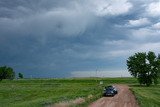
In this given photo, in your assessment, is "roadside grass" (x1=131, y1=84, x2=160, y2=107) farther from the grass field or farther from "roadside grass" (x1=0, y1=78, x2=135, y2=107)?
"roadside grass" (x1=0, y1=78, x2=135, y2=107)

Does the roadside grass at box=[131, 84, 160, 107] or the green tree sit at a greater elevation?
the green tree

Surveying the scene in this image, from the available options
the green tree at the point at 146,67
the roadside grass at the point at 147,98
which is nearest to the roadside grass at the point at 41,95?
the roadside grass at the point at 147,98

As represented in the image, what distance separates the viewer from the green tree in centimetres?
14462

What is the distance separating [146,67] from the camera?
145875mm

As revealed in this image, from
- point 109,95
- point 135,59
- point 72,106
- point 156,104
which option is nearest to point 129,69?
point 135,59

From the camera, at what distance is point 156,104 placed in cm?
6050

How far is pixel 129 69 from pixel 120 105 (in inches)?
3923

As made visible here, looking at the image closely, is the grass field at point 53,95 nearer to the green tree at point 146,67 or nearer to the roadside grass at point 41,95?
the roadside grass at point 41,95

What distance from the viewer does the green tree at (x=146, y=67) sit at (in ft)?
474

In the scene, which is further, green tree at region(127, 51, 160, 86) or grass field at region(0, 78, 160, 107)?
green tree at region(127, 51, 160, 86)

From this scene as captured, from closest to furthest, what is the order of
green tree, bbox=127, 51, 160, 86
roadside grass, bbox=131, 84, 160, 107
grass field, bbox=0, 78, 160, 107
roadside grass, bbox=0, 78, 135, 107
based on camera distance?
roadside grass, bbox=0, 78, 135, 107 → grass field, bbox=0, 78, 160, 107 → roadside grass, bbox=131, 84, 160, 107 → green tree, bbox=127, 51, 160, 86

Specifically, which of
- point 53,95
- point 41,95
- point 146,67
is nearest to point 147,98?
point 53,95

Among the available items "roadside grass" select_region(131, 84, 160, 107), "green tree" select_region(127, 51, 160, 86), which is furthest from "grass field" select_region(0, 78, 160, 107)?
"green tree" select_region(127, 51, 160, 86)

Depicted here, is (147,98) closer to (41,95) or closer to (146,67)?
(41,95)
